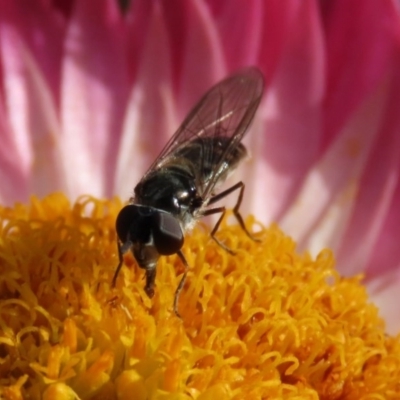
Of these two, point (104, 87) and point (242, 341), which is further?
point (104, 87)

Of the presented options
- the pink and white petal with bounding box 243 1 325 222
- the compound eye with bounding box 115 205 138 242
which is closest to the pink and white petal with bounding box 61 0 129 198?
the pink and white petal with bounding box 243 1 325 222

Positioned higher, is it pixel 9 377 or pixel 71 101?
pixel 71 101

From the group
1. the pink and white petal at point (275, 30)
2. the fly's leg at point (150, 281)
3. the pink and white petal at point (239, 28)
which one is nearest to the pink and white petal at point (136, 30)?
the pink and white petal at point (239, 28)

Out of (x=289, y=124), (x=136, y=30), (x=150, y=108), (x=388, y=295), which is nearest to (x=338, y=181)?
(x=289, y=124)

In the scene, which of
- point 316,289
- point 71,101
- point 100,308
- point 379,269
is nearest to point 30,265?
point 100,308

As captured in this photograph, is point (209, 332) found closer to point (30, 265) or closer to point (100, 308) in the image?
point (100, 308)

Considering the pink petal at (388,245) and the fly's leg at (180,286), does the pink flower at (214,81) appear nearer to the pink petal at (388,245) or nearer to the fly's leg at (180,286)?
the pink petal at (388,245)
